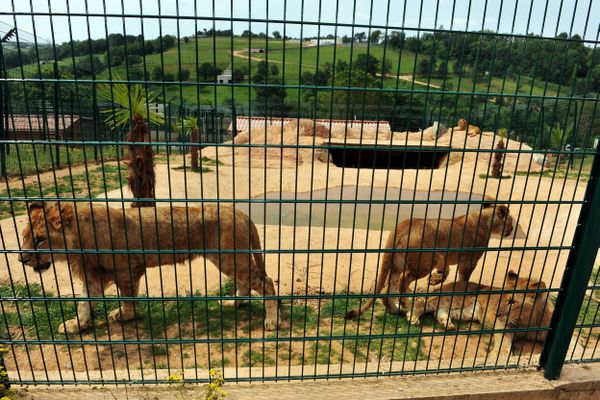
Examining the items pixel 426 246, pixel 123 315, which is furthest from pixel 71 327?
pixel 426 246

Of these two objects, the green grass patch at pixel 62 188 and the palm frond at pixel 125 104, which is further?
the green grass patch at pixel 62 188

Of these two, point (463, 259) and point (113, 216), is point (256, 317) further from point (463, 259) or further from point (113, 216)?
point (463, 259)

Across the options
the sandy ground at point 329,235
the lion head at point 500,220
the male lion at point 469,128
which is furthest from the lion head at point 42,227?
the lion head at point 500,220

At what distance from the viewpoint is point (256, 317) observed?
6.23 meters

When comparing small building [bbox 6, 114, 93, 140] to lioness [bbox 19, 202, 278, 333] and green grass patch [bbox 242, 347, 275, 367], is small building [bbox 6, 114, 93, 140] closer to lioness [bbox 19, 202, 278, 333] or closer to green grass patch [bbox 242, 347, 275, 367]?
lioness [bbox 19, 202, 278, 333]

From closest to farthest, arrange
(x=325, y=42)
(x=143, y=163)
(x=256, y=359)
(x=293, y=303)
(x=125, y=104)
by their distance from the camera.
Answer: (x=325, y=42) → (x=256, y=359) → (x=293, y=303) → (x=125, y=104) → (x=143, y=163)

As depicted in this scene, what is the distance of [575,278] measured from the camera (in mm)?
3754

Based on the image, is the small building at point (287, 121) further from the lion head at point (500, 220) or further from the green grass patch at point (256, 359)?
the green grass patch at point (256, 359)

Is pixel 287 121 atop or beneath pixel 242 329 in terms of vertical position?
beneath

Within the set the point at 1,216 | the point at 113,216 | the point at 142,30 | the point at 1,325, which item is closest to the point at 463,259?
the point at 113,216

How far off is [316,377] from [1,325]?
4309 millimetres

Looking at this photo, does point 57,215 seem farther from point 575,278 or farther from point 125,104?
point 575,278

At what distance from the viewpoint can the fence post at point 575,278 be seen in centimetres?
357

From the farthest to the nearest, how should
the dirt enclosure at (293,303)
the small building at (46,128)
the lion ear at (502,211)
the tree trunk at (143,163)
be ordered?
1. the tree trunk at (143,163)
2. the lion ear at (502,211)
3. the dirt enclosure at (293,303)
4. the small building at (46,128)
